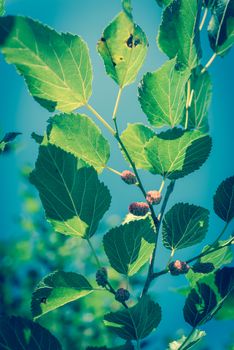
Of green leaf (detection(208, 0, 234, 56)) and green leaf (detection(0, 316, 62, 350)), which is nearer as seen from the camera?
green leaf (detection(0, 316, 62, 350))

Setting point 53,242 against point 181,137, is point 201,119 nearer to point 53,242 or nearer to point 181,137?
point 181,137

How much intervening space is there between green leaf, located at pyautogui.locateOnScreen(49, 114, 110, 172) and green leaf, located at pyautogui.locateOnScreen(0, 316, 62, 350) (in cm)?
32

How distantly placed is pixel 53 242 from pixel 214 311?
3.57 meters

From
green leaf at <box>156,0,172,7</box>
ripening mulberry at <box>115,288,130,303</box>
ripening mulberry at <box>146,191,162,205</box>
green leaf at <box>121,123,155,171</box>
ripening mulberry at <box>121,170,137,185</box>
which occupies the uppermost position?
green leaf at <box>156,0,172,7</box>

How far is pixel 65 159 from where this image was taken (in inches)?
24.8

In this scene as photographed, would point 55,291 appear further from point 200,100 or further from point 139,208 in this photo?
A: point 200,100

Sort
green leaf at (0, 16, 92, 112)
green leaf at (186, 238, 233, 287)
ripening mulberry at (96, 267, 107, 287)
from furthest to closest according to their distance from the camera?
green leaf at (186, 238, 233, 287), ripening mulberry at (96, 267, 107, 287), green leaf at (0, 16, 92, 112)

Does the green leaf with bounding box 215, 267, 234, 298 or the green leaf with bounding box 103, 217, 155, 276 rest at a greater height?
the green leaf with bounding box 103, 217, 155, 276

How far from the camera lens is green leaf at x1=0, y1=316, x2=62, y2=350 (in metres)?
0.61

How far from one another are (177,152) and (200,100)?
0.23 m

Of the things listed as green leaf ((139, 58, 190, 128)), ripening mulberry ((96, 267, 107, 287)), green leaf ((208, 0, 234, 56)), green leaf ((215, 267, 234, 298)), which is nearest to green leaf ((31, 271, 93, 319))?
ripening mulberry ((96, 267, 107, 287))

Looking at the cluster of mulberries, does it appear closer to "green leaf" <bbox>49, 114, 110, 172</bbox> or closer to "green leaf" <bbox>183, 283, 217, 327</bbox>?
"green leaf" <bbox>49, 114, 110, 172</bbox>

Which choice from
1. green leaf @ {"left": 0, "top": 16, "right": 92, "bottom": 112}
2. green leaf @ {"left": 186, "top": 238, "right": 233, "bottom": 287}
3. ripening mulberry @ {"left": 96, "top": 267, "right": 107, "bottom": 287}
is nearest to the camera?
green leaf @ {"left": 0, "top": 16, "right": 92, "bottom": 112}

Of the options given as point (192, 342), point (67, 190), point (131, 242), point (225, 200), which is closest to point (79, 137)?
point (67, 190)
